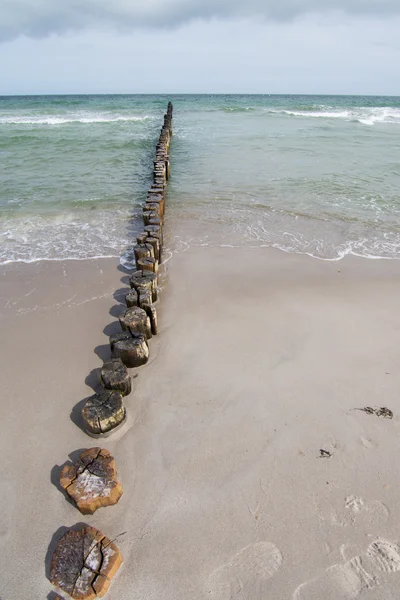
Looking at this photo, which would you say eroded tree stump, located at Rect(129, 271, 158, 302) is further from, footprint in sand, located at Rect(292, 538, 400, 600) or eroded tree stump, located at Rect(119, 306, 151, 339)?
footprint in sand, located at Rect(292, 538, 400, 600)

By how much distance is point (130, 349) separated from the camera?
3891 millimetres

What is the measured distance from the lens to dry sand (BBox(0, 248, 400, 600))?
2.42 meters

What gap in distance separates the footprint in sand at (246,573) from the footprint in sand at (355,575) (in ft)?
0.69

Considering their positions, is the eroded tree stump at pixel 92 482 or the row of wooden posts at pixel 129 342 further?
the row of wooden posts at pixel 129 342

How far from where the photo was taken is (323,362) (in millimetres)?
4066

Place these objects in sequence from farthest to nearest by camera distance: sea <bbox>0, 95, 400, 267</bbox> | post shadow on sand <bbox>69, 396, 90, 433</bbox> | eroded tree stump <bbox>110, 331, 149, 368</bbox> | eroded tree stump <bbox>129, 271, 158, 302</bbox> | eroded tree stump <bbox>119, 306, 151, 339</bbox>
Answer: sea <bbox>0, 95, 400, 267</bbox> → eroded tree stump <bbox>129, 271, 158, 302</bbox> → eroded tree stump <bbox>119, 306, 151, 339</bbox> → eroded tree stump <bbox>110, 331, 149, 368</bbox> → post shadow on sand <bbox>69, 396, 90, 433</bbox>


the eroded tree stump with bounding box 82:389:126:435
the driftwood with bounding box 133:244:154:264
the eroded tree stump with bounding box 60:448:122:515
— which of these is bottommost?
the eroded tree stump with bounding box 60:448:122:515

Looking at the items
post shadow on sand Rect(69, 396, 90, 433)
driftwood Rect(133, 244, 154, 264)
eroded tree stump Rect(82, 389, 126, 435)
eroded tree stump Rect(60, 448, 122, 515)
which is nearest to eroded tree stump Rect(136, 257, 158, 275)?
driftwood Rect(133, 244, 154, 264)

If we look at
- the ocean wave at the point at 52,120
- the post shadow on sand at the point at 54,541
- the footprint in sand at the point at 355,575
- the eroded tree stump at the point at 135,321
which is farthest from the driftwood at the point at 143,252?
the ocean wave at the point at 52,120

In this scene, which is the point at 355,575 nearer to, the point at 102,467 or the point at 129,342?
the point at 102,467

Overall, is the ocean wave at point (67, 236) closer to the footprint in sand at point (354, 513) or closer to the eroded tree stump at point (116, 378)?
the eroded tree stump at point (116, 378)

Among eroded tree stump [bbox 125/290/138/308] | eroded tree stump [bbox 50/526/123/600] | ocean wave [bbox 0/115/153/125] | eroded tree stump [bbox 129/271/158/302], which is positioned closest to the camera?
eroded tree stump [bbox 50/526/123/600]

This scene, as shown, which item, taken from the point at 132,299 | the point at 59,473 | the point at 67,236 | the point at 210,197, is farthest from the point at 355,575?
the point at 210,197

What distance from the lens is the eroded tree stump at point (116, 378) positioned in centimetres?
352
